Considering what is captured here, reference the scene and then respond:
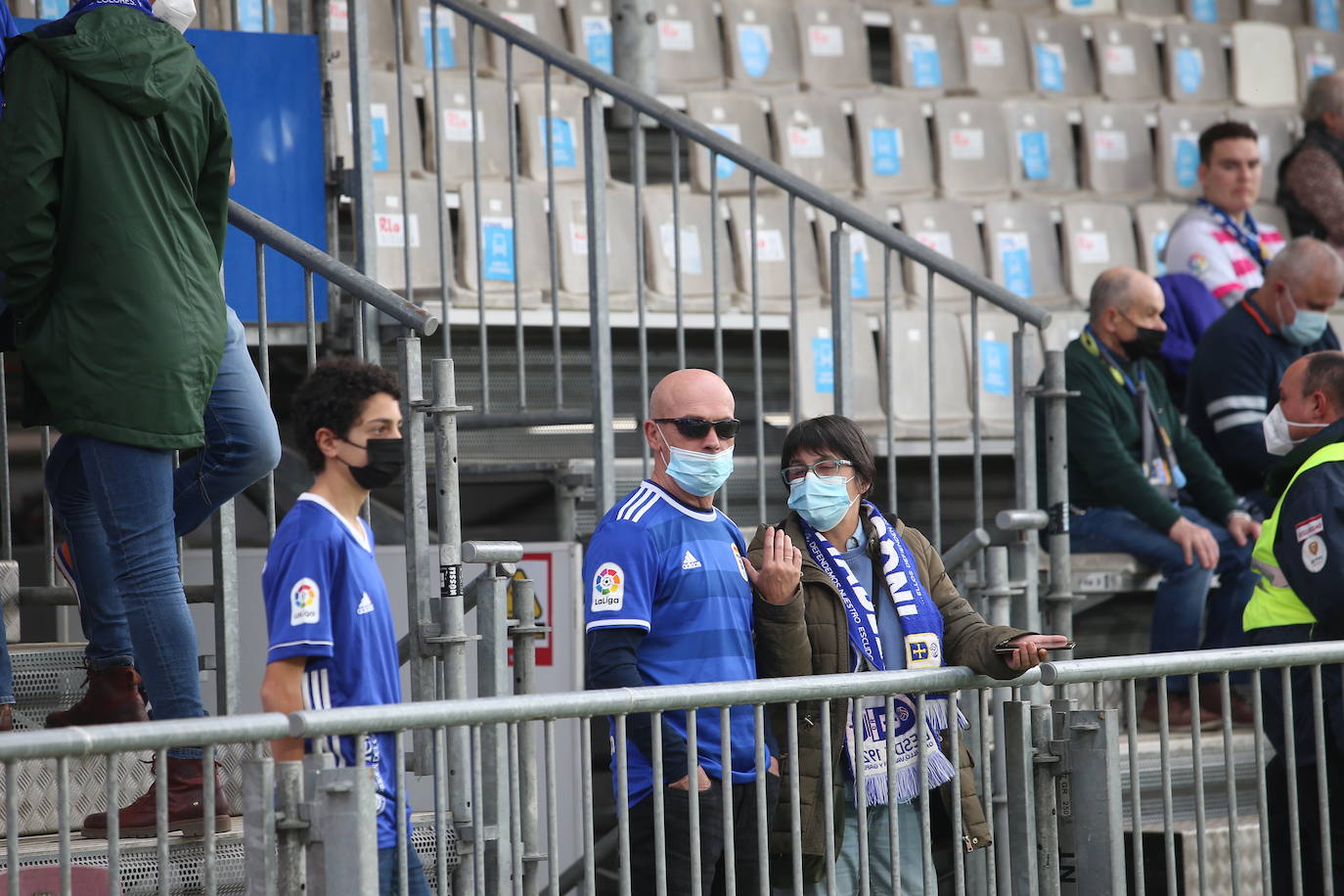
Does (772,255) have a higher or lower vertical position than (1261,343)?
higher

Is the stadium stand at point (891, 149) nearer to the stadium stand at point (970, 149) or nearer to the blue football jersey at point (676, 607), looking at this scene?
the stadium stand at point (970, 149)

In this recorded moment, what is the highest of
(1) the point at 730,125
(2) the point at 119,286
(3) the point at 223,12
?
(3) the point at 223,12

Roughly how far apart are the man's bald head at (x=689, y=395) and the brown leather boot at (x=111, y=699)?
123 centimetres

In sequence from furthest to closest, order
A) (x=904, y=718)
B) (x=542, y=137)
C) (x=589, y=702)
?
(x=542, y=137), (x=904, y=718), (x=589, y=702)

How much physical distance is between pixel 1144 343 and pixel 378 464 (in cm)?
305

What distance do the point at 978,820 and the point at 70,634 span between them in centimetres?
315

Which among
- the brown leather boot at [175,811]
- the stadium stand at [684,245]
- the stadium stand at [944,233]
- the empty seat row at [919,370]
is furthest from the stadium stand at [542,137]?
the brown leather boot at [175,811]

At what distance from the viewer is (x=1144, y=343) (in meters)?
5.63

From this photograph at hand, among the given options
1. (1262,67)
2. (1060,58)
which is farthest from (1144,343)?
(1262,67)

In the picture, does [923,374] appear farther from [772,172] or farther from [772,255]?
[772,172]

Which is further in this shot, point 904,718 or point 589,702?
point 904,718

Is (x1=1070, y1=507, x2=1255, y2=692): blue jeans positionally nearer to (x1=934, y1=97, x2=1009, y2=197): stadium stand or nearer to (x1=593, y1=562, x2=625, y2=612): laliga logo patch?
(x1=934, y1=97, x2=1009, y2=197): stadium stand

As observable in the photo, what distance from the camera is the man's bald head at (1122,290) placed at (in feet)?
18.5

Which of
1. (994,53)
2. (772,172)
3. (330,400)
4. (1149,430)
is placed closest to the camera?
(330,400)
